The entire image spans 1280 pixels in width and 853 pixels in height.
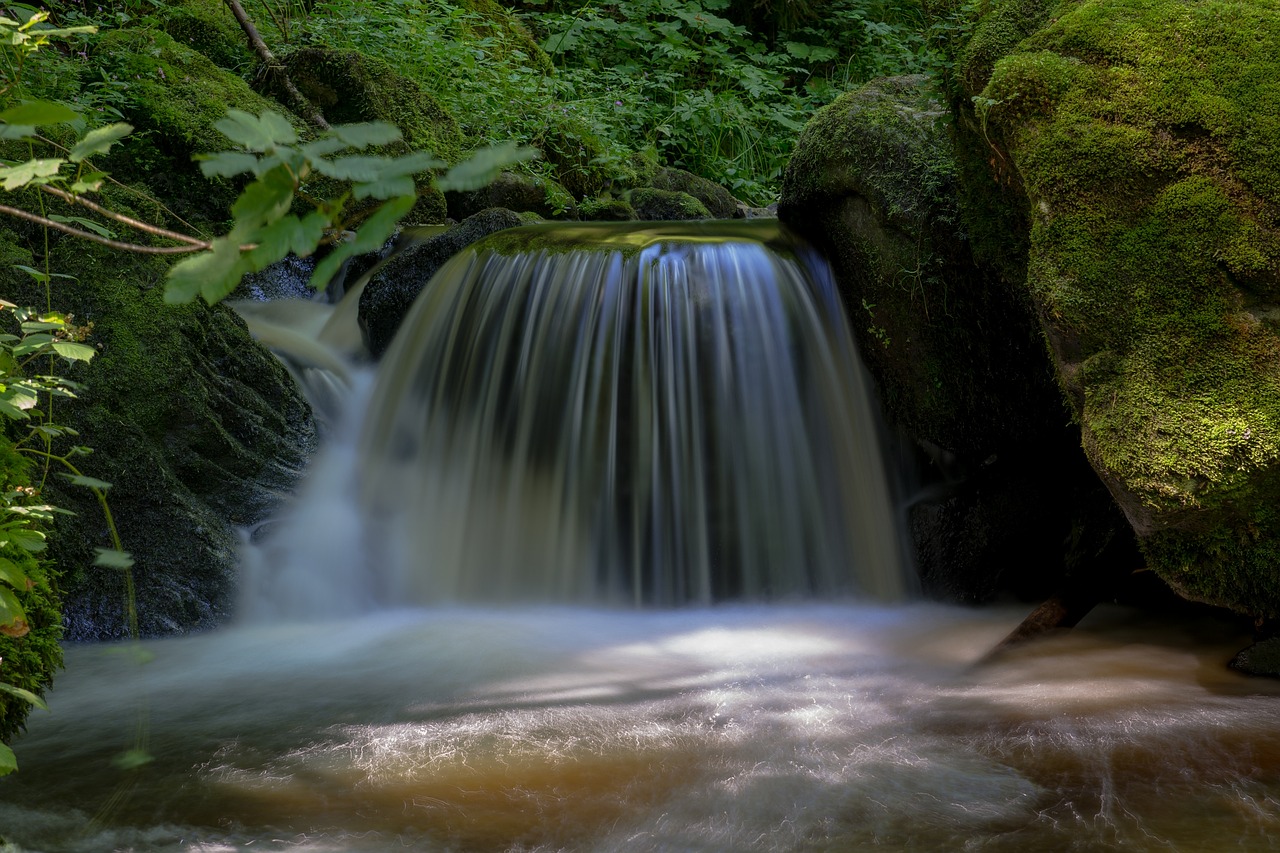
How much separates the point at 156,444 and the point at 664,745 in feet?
8.59

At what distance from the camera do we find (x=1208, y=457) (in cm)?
264

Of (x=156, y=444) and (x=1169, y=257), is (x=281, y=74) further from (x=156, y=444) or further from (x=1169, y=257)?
(x=1169, y=257)

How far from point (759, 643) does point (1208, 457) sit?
5.63 feet

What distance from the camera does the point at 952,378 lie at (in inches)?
174

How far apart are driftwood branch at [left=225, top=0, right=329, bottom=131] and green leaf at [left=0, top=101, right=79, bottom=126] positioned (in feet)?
19.6

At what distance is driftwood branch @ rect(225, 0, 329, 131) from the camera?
7.00 metres

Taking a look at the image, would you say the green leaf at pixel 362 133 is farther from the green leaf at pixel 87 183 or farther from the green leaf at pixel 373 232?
the green leaf at pixel 87 183

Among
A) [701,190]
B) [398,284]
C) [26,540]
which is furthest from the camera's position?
[701,190]

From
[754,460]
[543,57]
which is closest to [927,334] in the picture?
[754,460]

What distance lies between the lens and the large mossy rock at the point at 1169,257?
8.86ft

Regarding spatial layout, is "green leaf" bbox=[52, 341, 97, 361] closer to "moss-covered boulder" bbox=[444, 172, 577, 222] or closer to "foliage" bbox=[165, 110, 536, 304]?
"foliage" bbox=[165, 110, 536, 304]

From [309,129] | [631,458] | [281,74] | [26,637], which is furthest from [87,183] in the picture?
[281,74]

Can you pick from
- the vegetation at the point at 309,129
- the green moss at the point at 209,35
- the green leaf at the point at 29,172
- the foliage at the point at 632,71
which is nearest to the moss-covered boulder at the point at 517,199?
the vegetation at the point at 309,129

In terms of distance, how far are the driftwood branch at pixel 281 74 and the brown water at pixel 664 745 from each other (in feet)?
14.0
